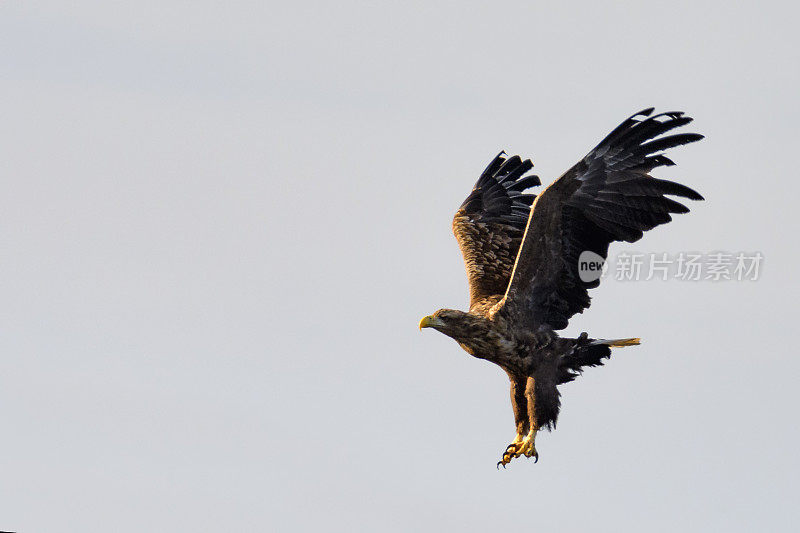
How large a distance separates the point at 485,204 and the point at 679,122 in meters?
4.86

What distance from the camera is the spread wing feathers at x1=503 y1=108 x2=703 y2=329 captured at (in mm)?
16391

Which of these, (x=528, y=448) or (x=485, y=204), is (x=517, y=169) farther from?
(x=528, y=448)

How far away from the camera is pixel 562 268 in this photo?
55.9ft

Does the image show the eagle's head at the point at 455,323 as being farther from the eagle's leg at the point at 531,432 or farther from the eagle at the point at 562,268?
the eagle's leg at the point at 531,432

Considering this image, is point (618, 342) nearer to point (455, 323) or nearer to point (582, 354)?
point (582, 354)

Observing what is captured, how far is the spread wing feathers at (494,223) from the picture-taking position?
19188 mm

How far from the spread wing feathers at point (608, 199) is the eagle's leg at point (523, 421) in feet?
4.63

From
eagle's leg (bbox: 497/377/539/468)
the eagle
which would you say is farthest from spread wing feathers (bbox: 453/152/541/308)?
eagle's leg (bbox: 497/377/539/468)

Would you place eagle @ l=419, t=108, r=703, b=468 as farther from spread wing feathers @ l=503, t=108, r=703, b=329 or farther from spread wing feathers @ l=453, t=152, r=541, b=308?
spread wing feathers @ l=453, t=152, r=541, b=308

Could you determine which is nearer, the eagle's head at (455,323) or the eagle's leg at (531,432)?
the eagle's leg at (531,432)

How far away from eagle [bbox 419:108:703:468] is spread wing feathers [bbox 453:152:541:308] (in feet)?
3.38

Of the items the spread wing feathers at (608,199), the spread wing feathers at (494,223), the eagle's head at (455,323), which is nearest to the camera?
the spread wing feathers at (608,199)

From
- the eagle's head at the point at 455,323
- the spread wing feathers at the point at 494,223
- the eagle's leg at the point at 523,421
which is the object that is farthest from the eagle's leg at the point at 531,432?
the spread wing feathers at the point at 494,223

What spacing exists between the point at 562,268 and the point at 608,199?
3.39 ft
